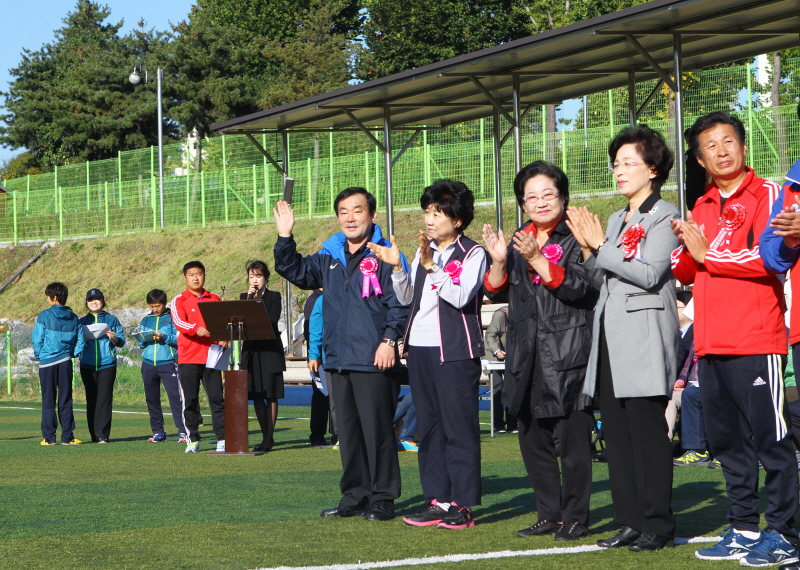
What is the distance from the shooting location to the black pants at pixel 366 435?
6.41 metres

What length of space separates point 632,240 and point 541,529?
5.37ft

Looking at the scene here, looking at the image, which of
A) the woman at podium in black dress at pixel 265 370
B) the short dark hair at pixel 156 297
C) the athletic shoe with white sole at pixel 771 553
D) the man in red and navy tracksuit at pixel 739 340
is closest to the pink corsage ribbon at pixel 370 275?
the man in red and navy tracksuit at pixel 739 340

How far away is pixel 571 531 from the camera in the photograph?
5504 millimetres

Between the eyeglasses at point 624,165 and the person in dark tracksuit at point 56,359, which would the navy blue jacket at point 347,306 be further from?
the person in dark tracksuit at point 56,359

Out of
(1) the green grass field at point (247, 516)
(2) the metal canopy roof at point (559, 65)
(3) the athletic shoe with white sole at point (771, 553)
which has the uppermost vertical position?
(2) the metal canopy roof at point (559, 65)

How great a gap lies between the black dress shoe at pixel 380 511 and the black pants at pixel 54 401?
7368 mm

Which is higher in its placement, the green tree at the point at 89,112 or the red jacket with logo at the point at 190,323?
the green tree at the point at 89,112

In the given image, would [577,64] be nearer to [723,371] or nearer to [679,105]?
[679,105]

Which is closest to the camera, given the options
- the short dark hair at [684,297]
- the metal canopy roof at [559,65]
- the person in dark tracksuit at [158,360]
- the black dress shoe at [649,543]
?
the black dress shoe at [649,543]

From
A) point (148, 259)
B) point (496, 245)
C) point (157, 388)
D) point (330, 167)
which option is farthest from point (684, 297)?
point (148, 259)

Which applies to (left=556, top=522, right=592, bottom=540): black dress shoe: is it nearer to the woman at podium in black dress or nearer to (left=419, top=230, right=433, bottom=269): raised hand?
(left=419, top=230, right=433, bottom=269): raised hand

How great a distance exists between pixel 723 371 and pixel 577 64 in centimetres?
1029

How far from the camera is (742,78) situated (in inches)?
872

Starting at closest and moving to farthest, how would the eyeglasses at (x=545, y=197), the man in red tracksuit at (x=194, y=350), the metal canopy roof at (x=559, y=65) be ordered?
the eyeglasses at (x=545, y=197), the man in red tracksuit at (x=194, y=350), the metal canopy roof at (x=559, y=65)
